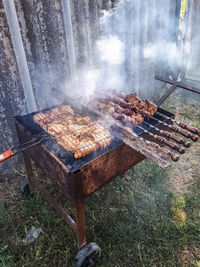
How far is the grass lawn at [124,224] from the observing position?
2.94 m

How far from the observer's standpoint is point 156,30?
21.8 feet

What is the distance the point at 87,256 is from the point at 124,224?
0.89 metres

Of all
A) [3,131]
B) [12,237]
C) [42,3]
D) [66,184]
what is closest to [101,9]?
[42,3]

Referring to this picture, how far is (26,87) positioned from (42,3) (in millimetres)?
1411

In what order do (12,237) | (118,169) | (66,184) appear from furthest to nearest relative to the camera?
1. (12,237)
2. (118,169)
3. (66,184)

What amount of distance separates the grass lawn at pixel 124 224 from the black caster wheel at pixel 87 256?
8.3 inches

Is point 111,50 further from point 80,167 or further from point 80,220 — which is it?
point 80,220

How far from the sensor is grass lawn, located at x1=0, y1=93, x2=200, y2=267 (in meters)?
2.94

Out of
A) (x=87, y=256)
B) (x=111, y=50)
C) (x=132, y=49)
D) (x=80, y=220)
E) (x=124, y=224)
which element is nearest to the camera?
(x=80, y=220)

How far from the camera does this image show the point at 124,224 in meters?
3.33

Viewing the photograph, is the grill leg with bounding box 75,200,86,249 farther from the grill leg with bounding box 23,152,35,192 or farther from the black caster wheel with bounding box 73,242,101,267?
the grill leg with bounding box 23,152,35,192

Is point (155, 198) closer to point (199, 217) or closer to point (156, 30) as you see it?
point (199, 217)

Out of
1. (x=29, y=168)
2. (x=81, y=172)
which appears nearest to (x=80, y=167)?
(x=81, y=172)

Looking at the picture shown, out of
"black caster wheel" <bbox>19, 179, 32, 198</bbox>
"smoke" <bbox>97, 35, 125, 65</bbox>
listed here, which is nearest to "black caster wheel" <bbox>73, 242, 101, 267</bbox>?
"black caster wheel" <bbox>19, 179, 32, 198</bbox>
